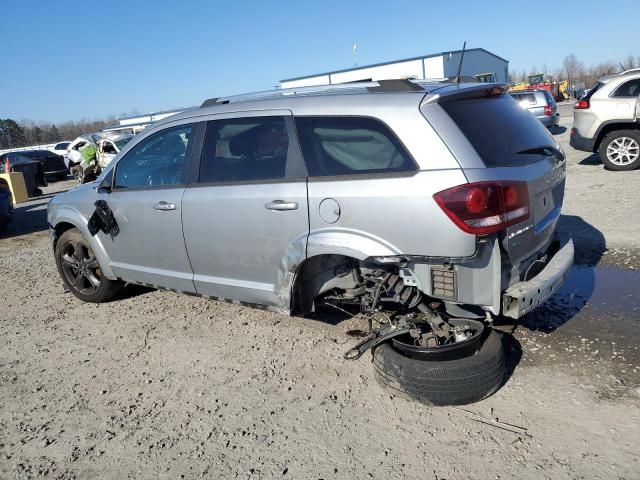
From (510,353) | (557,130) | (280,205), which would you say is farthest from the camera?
(557,130)

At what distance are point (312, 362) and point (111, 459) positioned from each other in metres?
1.44

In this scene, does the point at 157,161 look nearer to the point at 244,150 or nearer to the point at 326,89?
the point at 244,150

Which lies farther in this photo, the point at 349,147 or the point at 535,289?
the point at 349,147

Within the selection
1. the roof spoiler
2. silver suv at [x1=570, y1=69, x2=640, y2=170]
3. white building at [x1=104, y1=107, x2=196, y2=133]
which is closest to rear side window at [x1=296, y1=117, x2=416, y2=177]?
the roof spoiler

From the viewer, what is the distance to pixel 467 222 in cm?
276

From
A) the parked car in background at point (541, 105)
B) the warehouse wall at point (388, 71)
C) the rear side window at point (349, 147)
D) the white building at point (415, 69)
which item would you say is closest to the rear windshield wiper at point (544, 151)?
the rear side window at point (349, 147)

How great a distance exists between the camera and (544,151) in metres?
3.47

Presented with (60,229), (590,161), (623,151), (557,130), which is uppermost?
(60,229)

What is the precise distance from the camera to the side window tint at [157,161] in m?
4.15

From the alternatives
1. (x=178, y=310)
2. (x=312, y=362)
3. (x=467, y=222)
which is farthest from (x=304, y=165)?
(x=178, y=310)

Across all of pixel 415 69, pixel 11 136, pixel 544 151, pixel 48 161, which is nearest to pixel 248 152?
pixel 544 151

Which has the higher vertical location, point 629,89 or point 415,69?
point 415,69

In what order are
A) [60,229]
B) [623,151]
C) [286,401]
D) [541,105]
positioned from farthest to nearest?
[541,105] < [623,151] < [60,229] < [286,401]

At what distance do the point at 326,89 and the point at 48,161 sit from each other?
21.9 m
